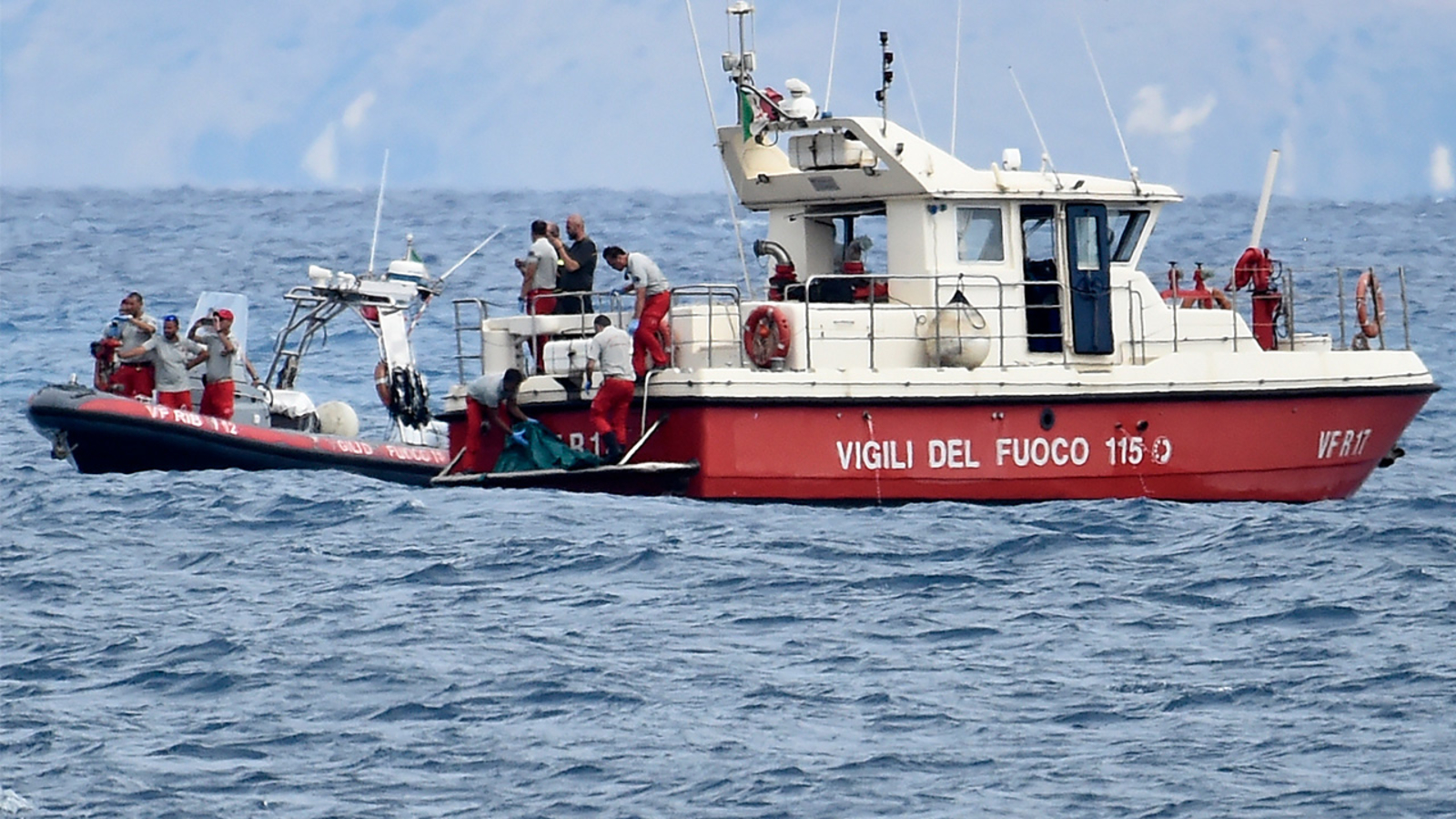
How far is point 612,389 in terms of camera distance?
15.7 m

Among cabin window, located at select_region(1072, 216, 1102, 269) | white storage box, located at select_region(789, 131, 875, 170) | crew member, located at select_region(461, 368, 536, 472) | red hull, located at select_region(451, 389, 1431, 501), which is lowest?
red hull, located at select_region(451, 389, 1431, 501)

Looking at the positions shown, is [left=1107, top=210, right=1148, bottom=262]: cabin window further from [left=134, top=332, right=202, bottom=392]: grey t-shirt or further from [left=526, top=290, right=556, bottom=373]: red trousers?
[left=134, top=332, right=202, bottom=392]: grey t-shirt

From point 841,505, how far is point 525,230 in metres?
53.6

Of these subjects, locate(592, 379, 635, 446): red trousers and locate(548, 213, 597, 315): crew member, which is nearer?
locate(592, 379, 635, 446): red trousers

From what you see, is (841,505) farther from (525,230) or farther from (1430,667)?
(525,230)

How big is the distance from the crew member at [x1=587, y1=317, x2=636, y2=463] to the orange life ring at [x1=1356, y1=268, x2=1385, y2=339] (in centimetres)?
565

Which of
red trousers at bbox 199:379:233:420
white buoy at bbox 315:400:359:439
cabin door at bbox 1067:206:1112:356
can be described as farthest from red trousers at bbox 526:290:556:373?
cabin door at bbox 1067:206:1112:356

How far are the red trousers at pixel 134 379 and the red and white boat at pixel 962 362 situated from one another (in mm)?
3016

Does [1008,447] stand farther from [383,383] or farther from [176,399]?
Result: [176,399]

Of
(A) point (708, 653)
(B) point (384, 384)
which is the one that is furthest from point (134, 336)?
(A) point (708, 653)

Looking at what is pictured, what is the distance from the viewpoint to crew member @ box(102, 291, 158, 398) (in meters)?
18.9

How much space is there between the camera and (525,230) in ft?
226

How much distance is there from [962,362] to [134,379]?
690cm

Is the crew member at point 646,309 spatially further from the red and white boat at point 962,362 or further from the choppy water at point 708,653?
the choppy water at point 708,653
